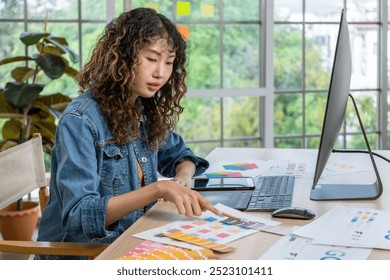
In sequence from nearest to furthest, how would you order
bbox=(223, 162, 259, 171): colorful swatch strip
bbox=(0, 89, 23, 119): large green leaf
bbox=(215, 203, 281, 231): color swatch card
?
bbox=(215, 203, 281, 231): color swatch card
bbox=(223, 162, 259, 171): colorful swatch strip
bbox=(0, 89, 23, 119): large green leaf

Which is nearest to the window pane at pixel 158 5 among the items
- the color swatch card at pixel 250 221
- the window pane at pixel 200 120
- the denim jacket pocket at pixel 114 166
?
the window pane at pixel 200 120

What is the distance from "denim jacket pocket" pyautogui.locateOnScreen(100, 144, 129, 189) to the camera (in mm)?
1692

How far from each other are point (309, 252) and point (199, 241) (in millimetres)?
231

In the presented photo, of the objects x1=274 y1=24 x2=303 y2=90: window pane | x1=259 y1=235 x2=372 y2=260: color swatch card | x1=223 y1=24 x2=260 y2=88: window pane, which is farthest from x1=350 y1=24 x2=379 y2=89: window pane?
x1=259 y1=235 x2=372 y2=260: color swatch card

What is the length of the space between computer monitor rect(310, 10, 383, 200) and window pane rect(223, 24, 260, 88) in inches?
97.2

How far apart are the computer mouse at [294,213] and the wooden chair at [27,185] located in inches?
17.1

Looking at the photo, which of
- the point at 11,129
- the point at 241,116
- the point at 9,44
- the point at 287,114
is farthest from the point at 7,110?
the point at 287,114

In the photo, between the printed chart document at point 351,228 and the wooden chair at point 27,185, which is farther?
the wooden chair at point 27,185

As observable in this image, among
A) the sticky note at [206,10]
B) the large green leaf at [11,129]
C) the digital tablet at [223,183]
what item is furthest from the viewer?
the sticky note at [206,10]

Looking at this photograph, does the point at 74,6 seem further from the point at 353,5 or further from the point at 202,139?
the point at 353,5

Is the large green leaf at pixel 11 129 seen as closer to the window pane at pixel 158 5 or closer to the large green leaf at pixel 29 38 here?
the large green leaf at pixel 29 38

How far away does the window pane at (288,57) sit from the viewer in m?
4.59

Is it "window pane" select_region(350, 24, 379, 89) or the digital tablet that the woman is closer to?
Result: the digital tablet
